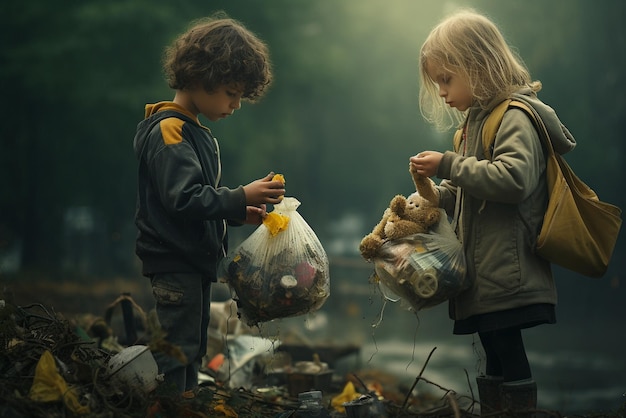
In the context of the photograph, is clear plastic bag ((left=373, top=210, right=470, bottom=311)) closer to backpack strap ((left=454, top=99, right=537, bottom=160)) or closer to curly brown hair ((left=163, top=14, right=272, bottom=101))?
backpack strap ((left=454, top=99, right=537, bottom=160))

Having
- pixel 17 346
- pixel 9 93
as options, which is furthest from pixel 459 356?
pixel 9 93

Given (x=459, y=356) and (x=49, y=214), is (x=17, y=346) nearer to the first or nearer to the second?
(x=459, y=356)

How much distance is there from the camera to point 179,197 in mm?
3582

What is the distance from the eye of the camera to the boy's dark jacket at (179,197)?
362 cm

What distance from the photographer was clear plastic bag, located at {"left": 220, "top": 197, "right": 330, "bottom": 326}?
12.3 ft

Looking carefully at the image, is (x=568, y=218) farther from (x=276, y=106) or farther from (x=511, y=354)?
(x=276, y=106)

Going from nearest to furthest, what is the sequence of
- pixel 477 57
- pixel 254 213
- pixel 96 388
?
pixel 96 388
pixel 477 57
pixel 254 213

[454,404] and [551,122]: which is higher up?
[551,122]

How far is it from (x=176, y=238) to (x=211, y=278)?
1.03 ft

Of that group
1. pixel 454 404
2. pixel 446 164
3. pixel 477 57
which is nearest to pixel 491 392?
pixel 454 404

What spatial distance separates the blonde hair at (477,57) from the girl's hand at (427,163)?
338 mm

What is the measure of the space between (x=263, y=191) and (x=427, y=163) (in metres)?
0.76

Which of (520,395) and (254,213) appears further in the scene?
(254,213)

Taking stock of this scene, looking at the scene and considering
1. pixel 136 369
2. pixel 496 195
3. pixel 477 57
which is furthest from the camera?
pixel 477 57
